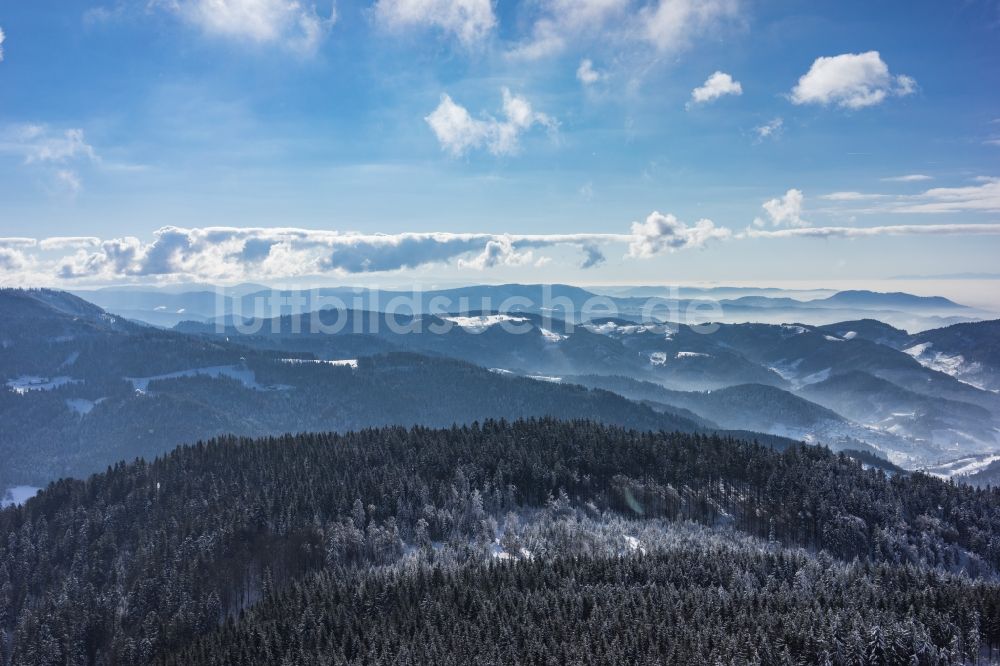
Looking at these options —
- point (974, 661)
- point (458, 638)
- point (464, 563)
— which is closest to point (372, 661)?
point (458, 638)

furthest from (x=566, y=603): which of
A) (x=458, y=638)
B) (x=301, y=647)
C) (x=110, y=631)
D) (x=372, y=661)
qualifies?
(x=110, y=631)

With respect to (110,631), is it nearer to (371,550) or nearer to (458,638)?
(371,550)

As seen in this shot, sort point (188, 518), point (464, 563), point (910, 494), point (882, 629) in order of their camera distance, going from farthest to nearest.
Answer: point (910, 494)
point (188, 518)
point (464, 563)
point (882, 629)

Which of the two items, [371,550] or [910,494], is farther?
[910,494]

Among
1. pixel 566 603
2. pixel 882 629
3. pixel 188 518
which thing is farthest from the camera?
pixel 188 518

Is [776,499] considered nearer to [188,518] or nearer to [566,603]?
[566,603]

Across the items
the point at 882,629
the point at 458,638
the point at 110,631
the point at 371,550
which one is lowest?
the point at 110,631

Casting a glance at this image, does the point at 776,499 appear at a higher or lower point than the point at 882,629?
lower
